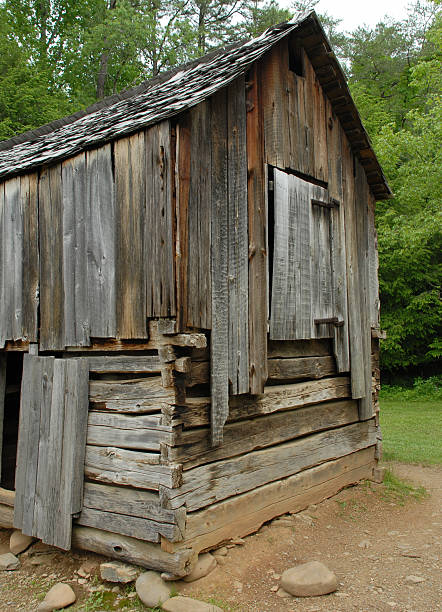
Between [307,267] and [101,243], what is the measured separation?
270cm

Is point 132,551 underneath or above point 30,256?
underneath

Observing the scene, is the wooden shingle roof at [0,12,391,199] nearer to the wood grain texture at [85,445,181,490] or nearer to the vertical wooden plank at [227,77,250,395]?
the vertical wooden plank at [227,77,250,395]

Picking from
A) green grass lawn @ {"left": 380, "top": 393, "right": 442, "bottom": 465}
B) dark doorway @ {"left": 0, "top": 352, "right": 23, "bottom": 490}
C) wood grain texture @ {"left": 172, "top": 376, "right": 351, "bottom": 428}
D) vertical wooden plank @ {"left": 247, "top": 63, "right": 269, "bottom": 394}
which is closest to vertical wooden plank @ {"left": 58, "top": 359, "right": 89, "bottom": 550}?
wood grain texture @ {"left": 172, "top": 376, "right": 351, "bottom": 428}

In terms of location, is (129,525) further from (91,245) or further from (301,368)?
(301,368)

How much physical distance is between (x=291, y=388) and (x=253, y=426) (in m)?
0.88

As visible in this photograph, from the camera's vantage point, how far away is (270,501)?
22.2 ft

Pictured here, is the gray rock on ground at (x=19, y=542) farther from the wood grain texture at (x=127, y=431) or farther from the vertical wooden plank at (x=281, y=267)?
the vertical wooden plank at (x=281, y=267)

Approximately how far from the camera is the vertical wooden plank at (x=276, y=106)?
7.00m

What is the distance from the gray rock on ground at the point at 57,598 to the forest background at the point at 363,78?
15129mm

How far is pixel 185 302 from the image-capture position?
5.52 metres

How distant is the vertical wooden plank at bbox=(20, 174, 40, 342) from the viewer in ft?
21.6

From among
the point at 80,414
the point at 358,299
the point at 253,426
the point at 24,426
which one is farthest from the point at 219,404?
the point at 358,299

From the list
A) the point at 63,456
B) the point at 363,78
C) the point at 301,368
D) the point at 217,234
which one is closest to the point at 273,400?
the point at 301,368

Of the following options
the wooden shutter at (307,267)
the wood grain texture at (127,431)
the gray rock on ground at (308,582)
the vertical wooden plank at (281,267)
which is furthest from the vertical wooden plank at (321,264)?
the gray rock on ground at (308,582)
